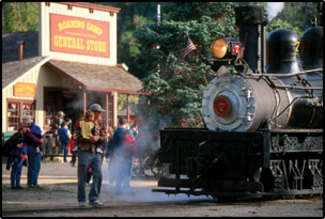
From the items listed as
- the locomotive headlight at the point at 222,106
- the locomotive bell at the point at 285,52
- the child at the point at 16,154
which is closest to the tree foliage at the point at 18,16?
the child at the point at 16,154

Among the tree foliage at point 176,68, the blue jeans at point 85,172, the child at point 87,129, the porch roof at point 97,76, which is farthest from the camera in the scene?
the porch roof at point 97,76

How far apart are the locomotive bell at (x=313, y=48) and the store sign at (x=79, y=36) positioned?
1631 centimetres

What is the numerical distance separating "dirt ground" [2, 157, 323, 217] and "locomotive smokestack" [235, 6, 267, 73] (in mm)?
2685

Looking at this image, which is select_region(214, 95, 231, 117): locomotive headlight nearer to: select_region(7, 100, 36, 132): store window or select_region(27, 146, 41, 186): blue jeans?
select_region(27, 146, 41, 186): blue jeans

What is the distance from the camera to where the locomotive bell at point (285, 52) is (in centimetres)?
1329

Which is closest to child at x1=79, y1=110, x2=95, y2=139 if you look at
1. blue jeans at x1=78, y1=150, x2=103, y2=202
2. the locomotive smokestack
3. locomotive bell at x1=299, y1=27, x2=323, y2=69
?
blue jeans at x1=78, y1=150, x2=103, y2=202

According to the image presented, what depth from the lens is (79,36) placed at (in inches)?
1166

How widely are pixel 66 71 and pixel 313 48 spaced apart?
15309mm

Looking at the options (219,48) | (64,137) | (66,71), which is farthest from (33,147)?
(66,71)

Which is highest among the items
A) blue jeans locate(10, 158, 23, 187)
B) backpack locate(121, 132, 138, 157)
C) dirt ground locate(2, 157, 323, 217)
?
backpack locate(121, 132, 138, 157)

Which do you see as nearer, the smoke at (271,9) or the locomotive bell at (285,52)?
the locomotive bell at (285,52)

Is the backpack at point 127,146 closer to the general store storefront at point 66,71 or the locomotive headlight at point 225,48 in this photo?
the locomotive headlight at point 225,48

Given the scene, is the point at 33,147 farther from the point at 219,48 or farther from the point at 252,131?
the point at 252,131

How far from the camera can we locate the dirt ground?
10.0 meters
